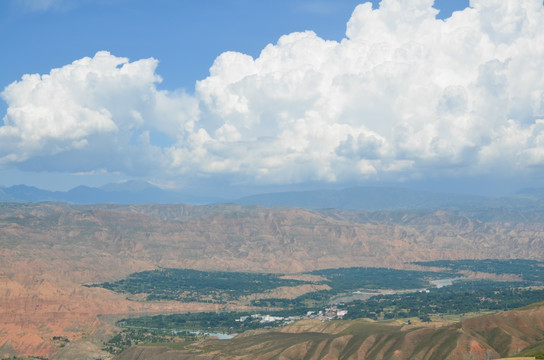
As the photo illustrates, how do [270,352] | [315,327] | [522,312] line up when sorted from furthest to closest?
[315,327] < [270,352] < [522,312]

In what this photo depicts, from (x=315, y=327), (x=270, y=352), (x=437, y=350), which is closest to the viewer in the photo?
(x=437, y=350)

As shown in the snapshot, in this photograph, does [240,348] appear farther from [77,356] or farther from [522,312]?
[522,312]

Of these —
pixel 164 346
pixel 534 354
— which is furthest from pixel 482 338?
pixel 164 346

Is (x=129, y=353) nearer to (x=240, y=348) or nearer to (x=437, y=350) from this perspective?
(x=240, y=348)

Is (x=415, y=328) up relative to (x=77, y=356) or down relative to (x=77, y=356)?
up

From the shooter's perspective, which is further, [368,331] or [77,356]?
[77,356]

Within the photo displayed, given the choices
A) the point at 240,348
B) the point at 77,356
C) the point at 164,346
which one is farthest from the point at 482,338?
the point at 77,356
